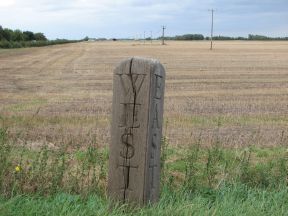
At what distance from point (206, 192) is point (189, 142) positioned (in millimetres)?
4584

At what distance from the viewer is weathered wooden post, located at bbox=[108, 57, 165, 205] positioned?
4.26 meters

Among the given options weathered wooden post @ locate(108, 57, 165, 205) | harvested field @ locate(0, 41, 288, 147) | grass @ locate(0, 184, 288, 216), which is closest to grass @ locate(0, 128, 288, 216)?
grass @ locate(0, 184, 288, 216)

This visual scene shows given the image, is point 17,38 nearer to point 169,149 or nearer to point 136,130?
point 169,149

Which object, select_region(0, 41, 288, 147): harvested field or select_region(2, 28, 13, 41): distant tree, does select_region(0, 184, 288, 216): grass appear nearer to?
select_region(0, 41, 288, 147): harvested field

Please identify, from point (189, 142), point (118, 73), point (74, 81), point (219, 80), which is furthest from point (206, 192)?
point (219, 80)

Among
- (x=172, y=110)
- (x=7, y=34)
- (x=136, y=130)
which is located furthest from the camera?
(x=7, y=34)

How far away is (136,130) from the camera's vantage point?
14.1 feet

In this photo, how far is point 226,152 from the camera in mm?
8797

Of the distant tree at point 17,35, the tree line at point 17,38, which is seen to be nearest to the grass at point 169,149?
the tree line at point 17,38

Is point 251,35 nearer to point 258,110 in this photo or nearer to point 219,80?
point 219,80

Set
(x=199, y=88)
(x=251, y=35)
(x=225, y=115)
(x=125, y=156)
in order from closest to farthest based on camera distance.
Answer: (x=125, y=156) → (x=225, y=115) → (x=199, y=88) → (x=251, y=35)

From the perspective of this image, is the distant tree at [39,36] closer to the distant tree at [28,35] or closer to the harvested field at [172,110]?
the distant tree at [28,35]

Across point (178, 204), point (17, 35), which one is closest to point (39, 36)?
point (17, 35)

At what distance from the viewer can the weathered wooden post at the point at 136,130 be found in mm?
4262
